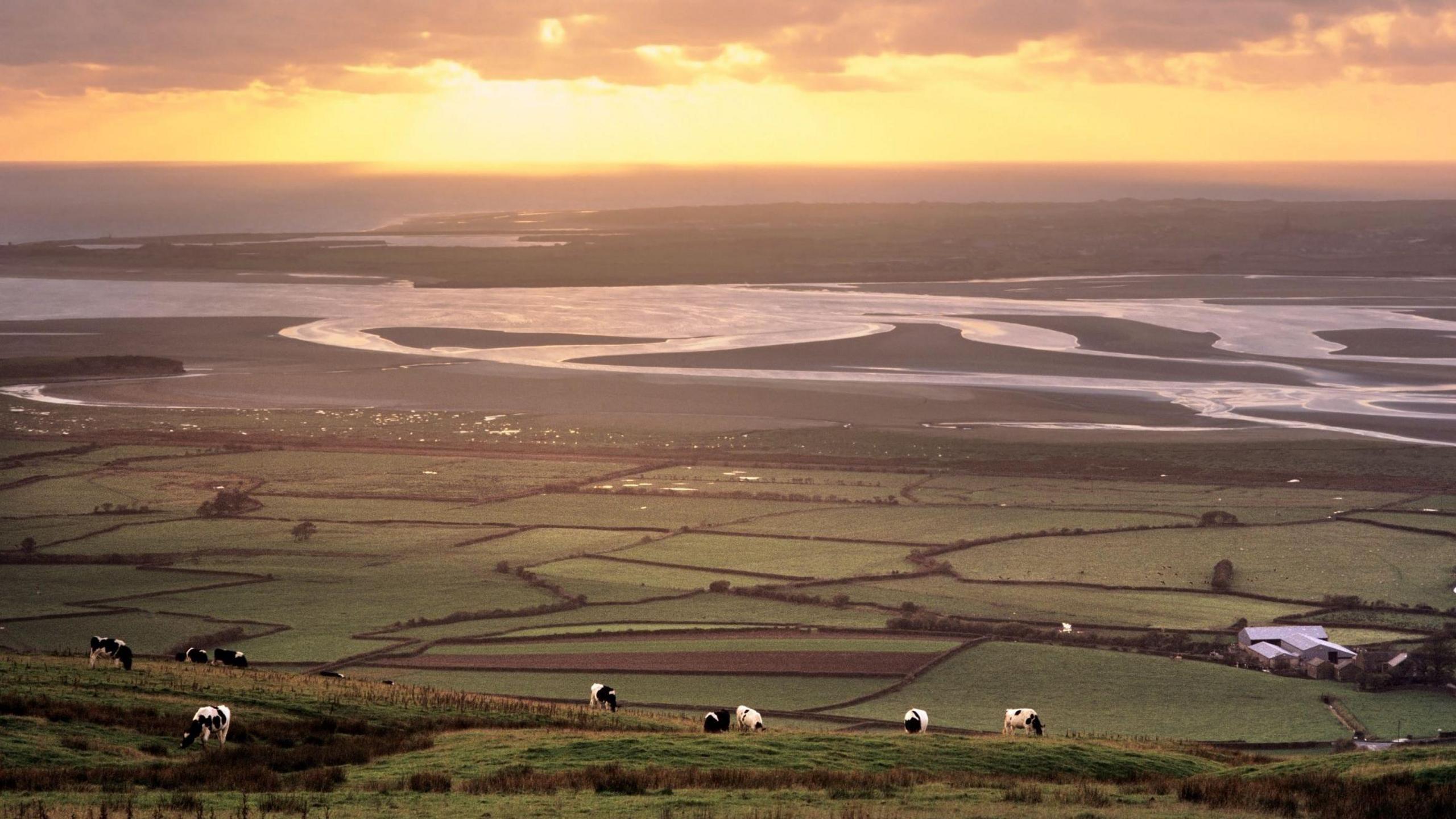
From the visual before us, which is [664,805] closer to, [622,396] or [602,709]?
[602,709]

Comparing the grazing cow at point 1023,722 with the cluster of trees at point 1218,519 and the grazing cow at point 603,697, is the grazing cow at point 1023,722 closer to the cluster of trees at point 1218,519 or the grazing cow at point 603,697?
the grazing cow at point 603,697

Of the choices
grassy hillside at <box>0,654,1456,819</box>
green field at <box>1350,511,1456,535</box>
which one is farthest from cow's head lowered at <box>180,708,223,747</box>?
green field at <box>1350,511,1456,535</box>

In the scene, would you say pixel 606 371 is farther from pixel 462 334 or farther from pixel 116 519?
pixel 116 519

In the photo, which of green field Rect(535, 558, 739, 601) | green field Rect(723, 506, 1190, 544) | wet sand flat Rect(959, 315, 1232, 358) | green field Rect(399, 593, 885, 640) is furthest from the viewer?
wet sand flat Rect(959, 315, 1232, 358)

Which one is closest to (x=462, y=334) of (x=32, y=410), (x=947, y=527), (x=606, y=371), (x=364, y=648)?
(x=606, y=371)

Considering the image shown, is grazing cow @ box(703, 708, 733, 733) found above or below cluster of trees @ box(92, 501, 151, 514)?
above

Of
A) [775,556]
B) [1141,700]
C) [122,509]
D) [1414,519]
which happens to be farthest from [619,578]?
[1414,519]

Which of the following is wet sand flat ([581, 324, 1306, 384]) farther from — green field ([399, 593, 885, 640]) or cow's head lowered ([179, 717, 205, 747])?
cow's head lowered ([179, 717, 205, 747])
